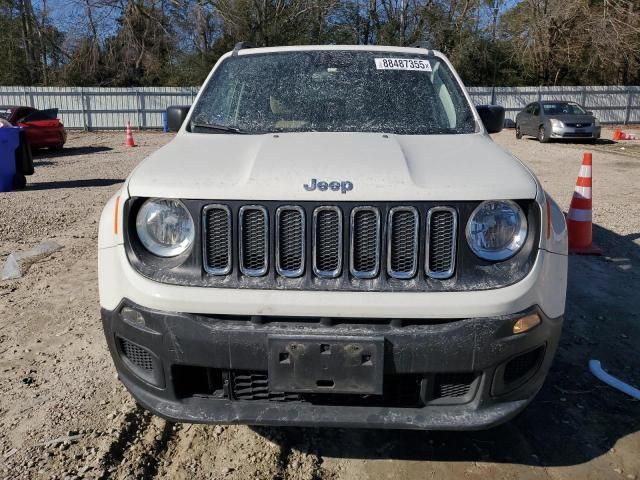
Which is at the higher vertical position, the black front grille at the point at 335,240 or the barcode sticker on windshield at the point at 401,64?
the barcode sticker on windshield at the point at 401,64

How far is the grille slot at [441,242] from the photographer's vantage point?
92.0 inches

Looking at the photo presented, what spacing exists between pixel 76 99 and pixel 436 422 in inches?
1151

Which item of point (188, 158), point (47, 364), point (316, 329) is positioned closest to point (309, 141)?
point (188, 158)

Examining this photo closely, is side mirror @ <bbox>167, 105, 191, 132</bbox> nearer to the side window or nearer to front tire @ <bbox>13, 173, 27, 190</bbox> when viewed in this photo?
the side window

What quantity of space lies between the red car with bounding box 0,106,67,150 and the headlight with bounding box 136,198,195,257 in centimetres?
1630

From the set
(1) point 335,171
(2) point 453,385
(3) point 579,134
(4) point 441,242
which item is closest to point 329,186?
(1) point 335,171

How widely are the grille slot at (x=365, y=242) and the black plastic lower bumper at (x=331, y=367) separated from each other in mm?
208

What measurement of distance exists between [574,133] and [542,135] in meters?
1.21

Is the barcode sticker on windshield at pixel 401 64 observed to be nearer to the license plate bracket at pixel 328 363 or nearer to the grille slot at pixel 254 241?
the grille slot at pixel 254 241

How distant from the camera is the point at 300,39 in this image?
32.1 m

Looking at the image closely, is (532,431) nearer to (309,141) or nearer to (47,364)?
(309,141)

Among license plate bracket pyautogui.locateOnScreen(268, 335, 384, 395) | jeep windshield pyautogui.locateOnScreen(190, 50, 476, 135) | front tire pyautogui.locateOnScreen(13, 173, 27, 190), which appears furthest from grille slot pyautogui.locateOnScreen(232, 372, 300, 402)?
front tire pyautogui.locateOnScreen(13, 173, 27, 190)

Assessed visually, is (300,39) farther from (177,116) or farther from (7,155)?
(177,116)

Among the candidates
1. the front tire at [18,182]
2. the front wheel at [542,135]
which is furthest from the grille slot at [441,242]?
the front wheel at [542,135]
